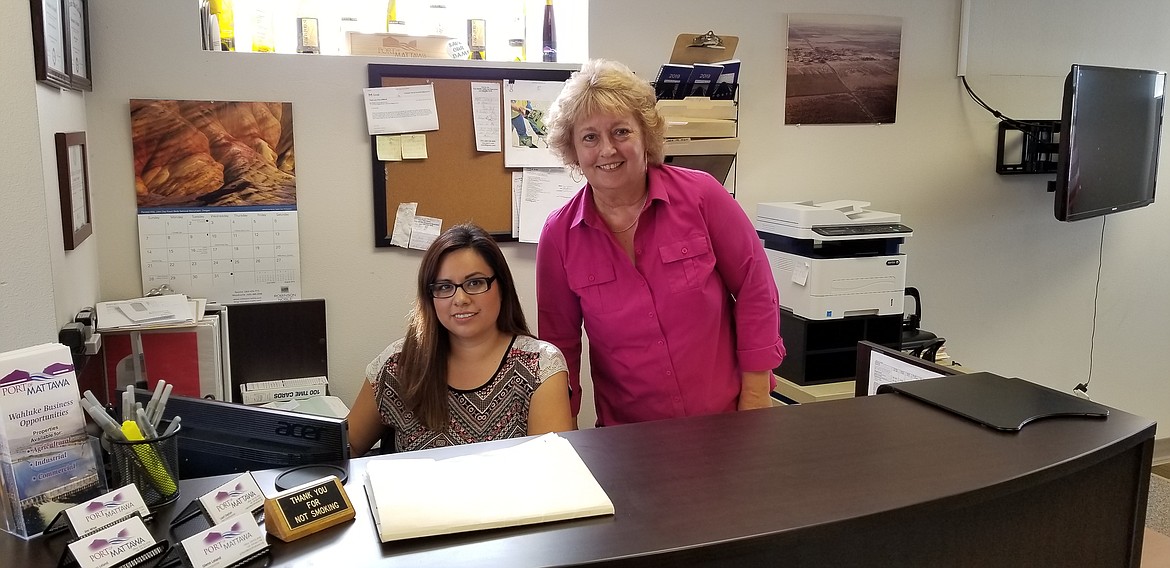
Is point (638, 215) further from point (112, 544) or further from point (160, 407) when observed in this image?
point (112, 544)

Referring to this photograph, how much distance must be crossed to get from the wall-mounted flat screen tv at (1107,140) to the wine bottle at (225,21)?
113 inches

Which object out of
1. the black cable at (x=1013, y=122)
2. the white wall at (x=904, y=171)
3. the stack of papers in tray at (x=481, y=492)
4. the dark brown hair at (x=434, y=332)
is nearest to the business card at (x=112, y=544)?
the stack of papers in tray at (x=481, y=492)

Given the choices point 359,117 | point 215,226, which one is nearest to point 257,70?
point 359,117

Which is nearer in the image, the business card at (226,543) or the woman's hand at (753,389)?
the business card at (226,543)

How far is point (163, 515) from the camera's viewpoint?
0.96 m

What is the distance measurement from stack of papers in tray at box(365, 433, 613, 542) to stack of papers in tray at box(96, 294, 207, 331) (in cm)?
146

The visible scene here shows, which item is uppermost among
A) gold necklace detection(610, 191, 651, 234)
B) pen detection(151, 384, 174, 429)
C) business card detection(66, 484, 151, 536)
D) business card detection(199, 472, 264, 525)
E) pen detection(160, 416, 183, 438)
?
gold necklace detection(610, 191, 651, 234)

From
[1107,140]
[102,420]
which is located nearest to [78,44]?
[102,420]

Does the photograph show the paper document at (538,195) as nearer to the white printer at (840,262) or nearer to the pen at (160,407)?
the white printer at (840,262)

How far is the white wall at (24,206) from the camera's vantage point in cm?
164

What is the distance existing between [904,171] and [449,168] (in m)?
1.93

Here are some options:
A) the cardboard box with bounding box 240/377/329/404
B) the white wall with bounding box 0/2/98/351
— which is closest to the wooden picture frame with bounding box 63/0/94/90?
the white wall with bounding box 0/2/98/351

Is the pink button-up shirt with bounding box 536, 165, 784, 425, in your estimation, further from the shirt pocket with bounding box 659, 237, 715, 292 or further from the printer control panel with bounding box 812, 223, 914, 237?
the printer control panel with bounding box 812, 223, 914, 237

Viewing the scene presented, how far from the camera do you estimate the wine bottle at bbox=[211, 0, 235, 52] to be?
2.62m
